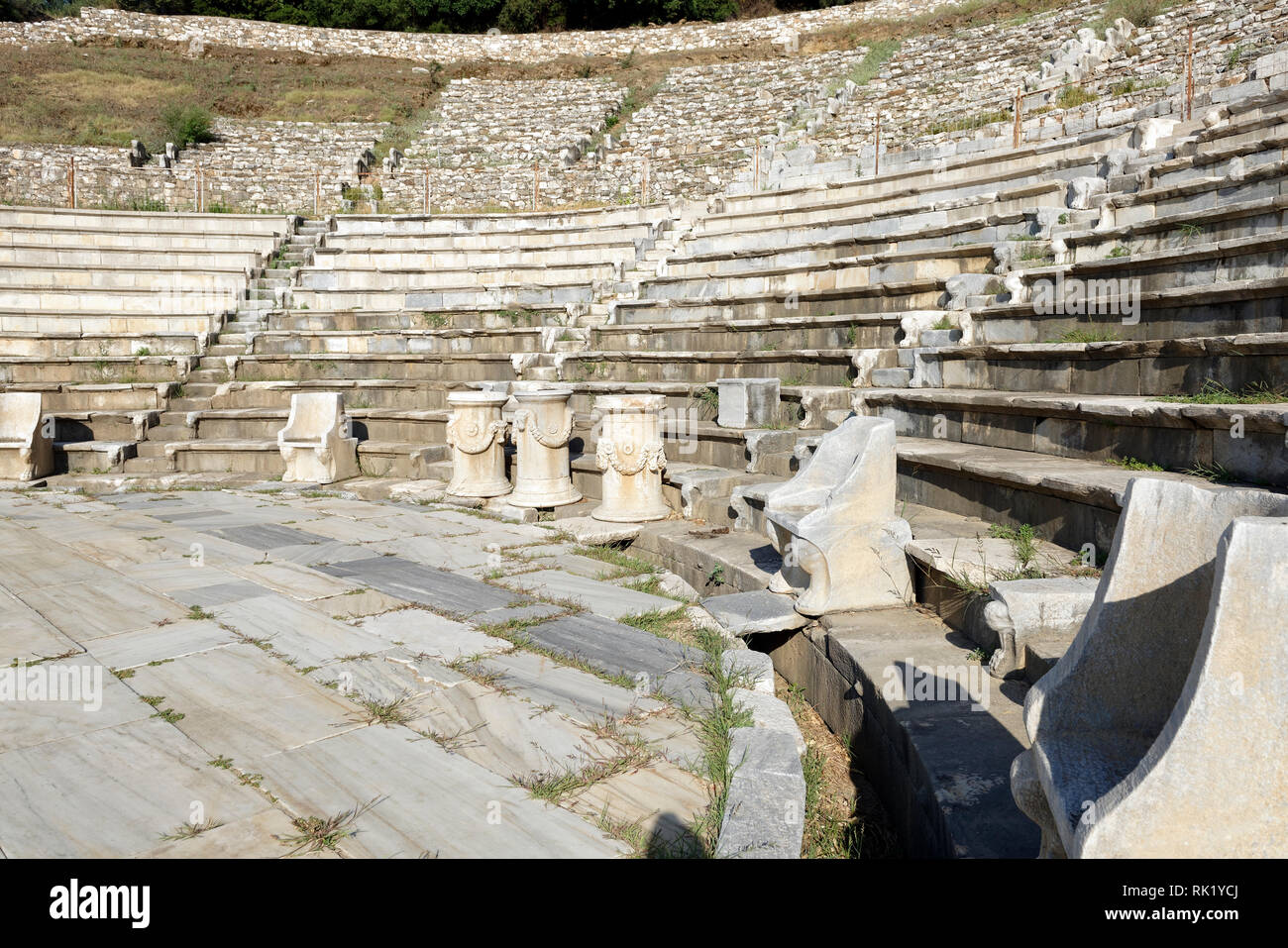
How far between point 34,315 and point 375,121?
1423 centimetres

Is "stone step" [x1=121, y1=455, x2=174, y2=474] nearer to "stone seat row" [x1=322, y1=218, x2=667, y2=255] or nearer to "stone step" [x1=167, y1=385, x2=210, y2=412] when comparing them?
"stone step" [x1=167, y1=385, x2=210, y2=412]

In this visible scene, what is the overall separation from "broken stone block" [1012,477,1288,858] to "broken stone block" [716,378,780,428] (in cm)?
586

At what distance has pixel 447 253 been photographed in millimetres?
15289

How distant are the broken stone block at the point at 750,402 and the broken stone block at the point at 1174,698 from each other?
5858 millimetres

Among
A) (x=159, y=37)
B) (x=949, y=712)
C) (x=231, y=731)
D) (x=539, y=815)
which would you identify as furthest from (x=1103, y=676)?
(x=159, y=37)

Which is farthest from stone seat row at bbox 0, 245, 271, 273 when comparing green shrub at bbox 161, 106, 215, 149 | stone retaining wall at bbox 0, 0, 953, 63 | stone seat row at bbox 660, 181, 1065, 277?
stone retaining wall at bbox 0, 0, 953, 63

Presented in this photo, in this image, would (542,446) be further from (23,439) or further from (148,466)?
(23,439)

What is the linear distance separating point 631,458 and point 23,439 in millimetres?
7894

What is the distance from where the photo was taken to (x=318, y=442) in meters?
9.62

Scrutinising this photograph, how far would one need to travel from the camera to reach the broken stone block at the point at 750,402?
777 cm

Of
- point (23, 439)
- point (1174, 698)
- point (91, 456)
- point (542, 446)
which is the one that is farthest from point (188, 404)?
point (1174, 698)

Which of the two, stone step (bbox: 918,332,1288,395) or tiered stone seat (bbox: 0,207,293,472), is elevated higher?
tiered stone seat (bbox: 0,207,293,472)

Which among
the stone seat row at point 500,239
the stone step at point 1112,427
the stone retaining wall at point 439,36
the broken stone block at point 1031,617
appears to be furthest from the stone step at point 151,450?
the stone retaining wall at point 439,36

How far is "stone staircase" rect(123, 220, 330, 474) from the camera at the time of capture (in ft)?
34.9
